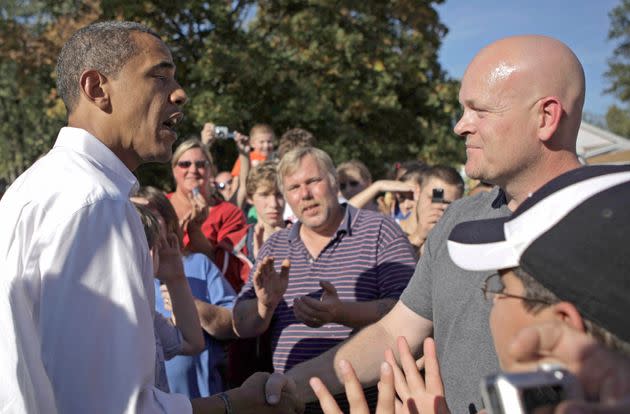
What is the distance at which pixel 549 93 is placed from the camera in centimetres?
235

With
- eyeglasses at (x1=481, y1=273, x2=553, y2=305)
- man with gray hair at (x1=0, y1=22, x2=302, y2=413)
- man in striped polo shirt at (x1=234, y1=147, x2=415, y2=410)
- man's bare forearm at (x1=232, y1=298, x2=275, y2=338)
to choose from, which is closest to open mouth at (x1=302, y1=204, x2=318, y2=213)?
man in striped polo shirt at (x1=234, y1=147, x2=415, y2=410)

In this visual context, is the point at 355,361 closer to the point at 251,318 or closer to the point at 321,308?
the point at 321,308

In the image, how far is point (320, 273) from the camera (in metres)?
3.95

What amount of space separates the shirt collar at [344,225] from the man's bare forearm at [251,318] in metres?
0.46

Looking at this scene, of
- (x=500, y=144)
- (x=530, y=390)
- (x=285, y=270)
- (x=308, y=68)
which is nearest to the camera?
(x=530, y=390)

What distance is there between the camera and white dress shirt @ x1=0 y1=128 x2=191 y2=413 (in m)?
1.89

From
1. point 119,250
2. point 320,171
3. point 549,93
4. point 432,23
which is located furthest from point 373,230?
point 432,23

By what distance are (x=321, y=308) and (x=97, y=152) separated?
1.48 metres

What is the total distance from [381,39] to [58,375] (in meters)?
13.7

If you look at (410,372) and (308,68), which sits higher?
(308,68)

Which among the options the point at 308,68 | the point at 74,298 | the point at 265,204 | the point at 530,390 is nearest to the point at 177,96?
the point at 74,298

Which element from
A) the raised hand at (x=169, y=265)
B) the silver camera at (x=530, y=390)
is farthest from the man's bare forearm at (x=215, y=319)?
the silver camera at (x=530, y=390)

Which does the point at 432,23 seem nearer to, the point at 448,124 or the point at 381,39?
the point at 381,39

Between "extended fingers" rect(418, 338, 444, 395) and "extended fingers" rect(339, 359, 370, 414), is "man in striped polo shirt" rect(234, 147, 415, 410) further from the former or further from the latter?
"extended fingers" rect(339, 359, 370, 414)
